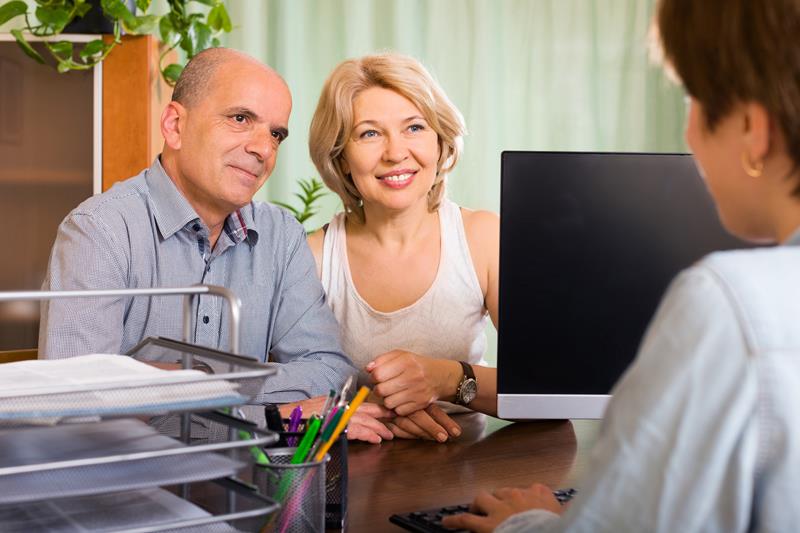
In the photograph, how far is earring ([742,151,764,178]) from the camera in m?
0.69

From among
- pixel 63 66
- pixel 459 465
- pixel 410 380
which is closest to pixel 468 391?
pixel 410 380

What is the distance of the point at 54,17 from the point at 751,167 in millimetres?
2352

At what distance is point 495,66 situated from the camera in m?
3.68

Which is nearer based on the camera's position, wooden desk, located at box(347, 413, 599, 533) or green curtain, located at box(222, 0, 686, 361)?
wooden desk, located at box(347, 413, 599, 533)

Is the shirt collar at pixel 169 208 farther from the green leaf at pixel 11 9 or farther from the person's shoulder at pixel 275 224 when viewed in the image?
the green leaf at pixel 11 9

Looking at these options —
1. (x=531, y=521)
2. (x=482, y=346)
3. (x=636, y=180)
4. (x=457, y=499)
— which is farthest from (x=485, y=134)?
(x=531, y=521)

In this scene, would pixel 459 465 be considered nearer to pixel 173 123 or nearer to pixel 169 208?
pixel 169 208

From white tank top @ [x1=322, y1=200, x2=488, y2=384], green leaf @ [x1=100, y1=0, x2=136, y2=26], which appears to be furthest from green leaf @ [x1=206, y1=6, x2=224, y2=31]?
white tank top @ [x1=322, y1=200, x2=488, y2=384]

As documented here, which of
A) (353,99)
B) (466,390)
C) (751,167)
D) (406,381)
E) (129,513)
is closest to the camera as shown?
(751,167)

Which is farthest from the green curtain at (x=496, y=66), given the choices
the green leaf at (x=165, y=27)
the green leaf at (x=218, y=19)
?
the green leaf at (x=165, y=27)

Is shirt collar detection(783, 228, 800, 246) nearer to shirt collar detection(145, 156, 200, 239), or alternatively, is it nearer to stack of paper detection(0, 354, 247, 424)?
stack of paper detection(0, 354, 247, 424)

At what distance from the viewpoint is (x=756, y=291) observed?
0.60 metres

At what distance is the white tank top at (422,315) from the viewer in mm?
2146

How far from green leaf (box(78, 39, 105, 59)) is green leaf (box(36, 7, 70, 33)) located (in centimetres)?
8
